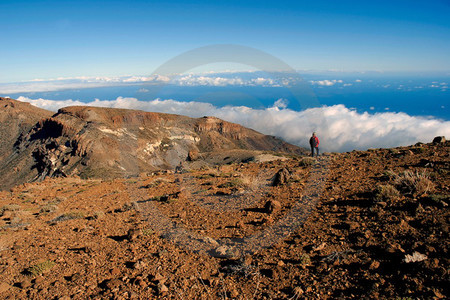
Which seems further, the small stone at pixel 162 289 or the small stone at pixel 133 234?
the small stone at pixel 133 234

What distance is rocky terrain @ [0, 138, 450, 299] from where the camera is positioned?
3.83m

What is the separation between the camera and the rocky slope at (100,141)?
67812 mm

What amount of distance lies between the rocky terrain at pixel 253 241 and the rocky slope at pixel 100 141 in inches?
1571

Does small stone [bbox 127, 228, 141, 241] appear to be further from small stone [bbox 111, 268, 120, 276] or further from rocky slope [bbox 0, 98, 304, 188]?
rocky slope [bbox 0, 98, 304, 188]

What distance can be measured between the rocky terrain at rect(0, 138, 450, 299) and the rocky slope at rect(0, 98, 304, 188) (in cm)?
3991

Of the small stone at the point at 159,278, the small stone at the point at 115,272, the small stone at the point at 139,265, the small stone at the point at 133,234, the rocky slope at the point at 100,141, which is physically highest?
the small stone at the point at 159,278

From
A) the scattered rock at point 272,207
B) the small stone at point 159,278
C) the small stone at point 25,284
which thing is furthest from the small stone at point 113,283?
the scattered rock at point 272,207

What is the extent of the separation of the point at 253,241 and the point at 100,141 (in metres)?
78.0

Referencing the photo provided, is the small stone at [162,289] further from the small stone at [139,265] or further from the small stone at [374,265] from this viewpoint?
the small stone at [374,265]

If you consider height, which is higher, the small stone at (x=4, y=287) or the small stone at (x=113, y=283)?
the small stone at (x=113, y=283)

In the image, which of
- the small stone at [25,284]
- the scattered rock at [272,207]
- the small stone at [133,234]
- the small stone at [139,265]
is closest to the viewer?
the small stone at [25,284]

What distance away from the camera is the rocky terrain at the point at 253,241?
12.6 feet

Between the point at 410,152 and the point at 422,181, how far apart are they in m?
5.14

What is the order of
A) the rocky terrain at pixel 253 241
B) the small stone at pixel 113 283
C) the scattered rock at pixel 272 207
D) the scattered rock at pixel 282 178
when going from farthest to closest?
1. the scattered rock at pixel 282 178
2. the scattered rock at pixel 272 207
3. the small stone at pixel 113 283
4. the rocky terrain at pixel 253 241
